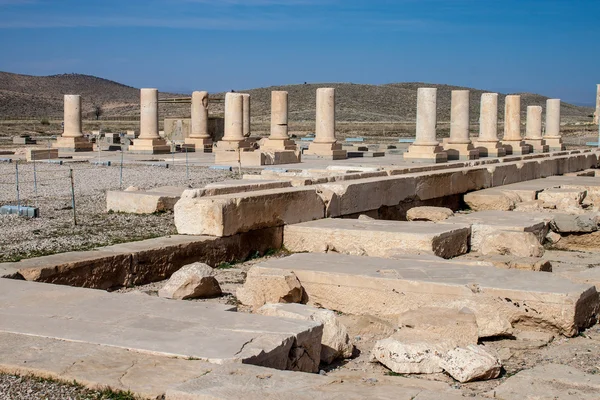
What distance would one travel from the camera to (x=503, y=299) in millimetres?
6766

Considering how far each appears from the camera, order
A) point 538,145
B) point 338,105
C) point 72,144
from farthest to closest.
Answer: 1. point 338,105
2. point 538,145
3. point 72,144

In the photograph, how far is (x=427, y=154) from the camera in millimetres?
24266

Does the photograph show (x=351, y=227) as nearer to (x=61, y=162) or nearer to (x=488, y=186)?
(x=488, y=186)

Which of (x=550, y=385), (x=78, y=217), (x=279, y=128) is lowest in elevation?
(x=550, y=385)

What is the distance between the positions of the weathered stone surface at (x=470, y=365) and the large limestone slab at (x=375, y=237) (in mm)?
3173

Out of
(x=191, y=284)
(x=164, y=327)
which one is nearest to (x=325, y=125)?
(x=191, y=284)

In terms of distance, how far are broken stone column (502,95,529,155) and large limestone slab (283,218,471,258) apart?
20915 millimetres

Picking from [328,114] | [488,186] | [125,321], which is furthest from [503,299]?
[328,114]

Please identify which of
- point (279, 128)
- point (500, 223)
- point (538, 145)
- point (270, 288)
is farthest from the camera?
point (538, 145)

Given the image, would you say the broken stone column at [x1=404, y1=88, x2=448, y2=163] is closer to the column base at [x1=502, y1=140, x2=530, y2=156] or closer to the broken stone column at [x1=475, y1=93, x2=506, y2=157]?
the broken stone column at [x1=475, y1=93, x2=506, y2=157]

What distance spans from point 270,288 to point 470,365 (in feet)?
7.45

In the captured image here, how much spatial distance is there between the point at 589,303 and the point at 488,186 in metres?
8.87

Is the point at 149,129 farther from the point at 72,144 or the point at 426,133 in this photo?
the point at 426,133

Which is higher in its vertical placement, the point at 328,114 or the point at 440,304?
the point at 328,114
